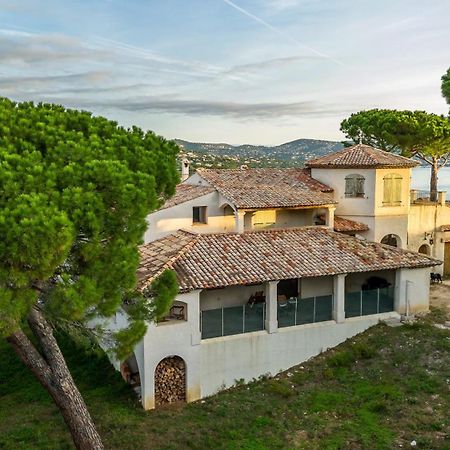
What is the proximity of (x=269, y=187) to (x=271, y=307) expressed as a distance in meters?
9.09

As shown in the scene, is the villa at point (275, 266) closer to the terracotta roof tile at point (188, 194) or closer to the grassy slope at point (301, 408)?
the terracotta roof tile at point (188, 194)

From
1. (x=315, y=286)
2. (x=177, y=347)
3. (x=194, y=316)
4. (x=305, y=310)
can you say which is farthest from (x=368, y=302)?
(x=177, y=347)

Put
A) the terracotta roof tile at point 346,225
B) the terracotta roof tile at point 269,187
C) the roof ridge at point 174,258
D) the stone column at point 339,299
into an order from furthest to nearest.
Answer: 1. the terracotta roof tile at point 346,225
2. the terracotta roof tile at point 269,187
3. the stone column at point 339,299
4. the roof ridge at point 174,258

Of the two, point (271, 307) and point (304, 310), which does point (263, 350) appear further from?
point (304, 310)

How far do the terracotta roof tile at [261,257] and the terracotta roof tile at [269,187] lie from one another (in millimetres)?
1827

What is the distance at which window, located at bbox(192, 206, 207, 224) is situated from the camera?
27797 millimetres

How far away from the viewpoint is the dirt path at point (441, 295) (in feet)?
85.4

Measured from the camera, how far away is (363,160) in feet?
93.5

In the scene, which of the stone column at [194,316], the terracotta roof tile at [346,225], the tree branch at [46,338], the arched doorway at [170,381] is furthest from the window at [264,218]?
the tree branch at [46,338]

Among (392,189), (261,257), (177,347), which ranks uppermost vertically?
(392,189)

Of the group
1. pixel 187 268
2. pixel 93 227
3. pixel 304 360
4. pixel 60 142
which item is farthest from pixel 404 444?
pixel 60 142

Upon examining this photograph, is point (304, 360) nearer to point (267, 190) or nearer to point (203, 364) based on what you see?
point (203, 364)

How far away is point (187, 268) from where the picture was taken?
20.2 metres

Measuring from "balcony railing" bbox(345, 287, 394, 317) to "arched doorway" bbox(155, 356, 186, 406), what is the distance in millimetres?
7710
